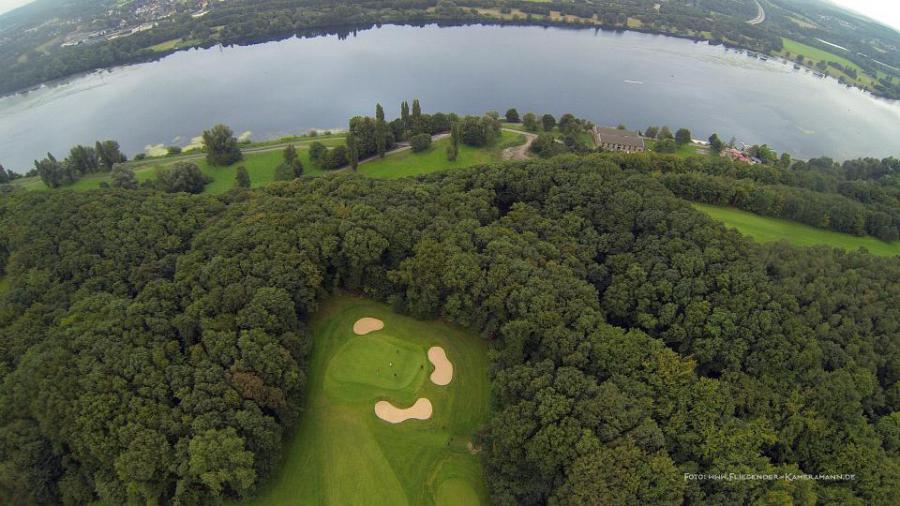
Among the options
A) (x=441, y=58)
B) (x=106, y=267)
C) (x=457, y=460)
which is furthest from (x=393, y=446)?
(x=441, y=58)

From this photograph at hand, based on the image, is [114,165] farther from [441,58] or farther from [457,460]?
[441,58]

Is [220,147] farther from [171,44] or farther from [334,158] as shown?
[171,44]

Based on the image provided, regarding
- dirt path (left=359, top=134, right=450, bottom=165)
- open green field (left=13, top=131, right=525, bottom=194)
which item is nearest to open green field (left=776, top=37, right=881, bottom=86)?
open green field (left=13, top=131, right=525, bottom=194)

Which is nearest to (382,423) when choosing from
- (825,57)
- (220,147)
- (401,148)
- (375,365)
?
(375,365)

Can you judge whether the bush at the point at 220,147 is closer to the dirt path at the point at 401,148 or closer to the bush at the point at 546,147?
the dirt path at the point at 401,148

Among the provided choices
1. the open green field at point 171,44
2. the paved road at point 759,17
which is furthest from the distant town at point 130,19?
the paved road at point 759,17

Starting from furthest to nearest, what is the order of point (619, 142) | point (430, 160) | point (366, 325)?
point (619, 142)
point (430, 160)
point (366, 325)

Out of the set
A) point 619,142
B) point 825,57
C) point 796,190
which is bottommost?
point 825,57

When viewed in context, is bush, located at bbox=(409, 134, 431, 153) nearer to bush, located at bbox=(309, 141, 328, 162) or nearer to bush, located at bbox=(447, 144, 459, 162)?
bush, located at bbox=(447, 144, 459, 162)
